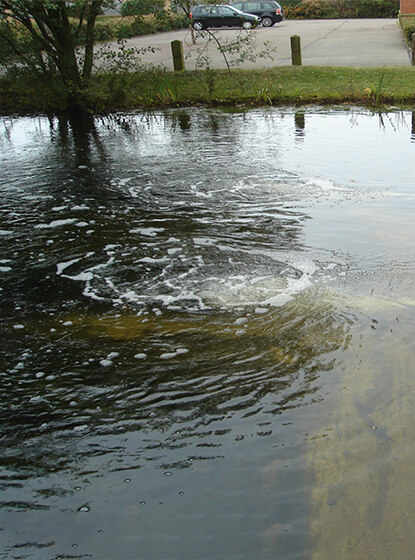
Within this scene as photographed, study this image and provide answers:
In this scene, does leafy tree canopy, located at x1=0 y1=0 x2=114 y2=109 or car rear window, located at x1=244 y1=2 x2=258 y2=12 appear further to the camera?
car rear window, located at x1=244 y1=2 x2=258 y2=12

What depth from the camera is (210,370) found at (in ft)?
12.2

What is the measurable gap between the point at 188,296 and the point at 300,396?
1.61 meters

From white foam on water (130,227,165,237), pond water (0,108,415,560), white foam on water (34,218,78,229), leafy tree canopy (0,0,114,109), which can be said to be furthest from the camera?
leafy tree canopy (0,0,114,109)

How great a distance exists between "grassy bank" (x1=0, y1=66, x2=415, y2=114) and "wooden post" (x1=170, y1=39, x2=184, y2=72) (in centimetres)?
172

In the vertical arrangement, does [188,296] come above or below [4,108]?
below

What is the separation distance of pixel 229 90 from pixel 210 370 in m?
12.2

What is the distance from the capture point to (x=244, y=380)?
359 centimetres

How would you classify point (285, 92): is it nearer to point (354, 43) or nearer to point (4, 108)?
point (4, 108)

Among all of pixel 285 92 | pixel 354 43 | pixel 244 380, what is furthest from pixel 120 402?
pixel 354 43

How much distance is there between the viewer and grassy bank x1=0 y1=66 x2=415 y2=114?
13.4m

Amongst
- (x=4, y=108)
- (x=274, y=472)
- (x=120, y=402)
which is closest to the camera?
(x=274, y=472)

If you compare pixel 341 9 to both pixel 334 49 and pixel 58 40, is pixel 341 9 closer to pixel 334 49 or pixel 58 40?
pixel 334 49

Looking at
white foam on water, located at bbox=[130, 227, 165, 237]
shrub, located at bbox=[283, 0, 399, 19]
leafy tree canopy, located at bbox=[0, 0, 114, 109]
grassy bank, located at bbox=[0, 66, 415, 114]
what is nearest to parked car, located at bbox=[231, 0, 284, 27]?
shrub, located at bbox=[283, 0, 399, 19]

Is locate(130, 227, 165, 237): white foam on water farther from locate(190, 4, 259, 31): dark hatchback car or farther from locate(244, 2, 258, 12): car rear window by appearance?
locate(244, 2, 258, 12): car rear window
